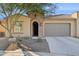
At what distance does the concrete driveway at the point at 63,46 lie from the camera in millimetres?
6797

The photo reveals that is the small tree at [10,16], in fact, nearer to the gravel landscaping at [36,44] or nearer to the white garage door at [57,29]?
the gravel landscaping at [36,44]

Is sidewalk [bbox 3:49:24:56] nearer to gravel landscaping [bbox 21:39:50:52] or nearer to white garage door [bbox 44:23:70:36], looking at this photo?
gravel landscaping [bbox 21:39:50:52]

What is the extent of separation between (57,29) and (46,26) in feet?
1.13

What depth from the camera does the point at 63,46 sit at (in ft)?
22.6

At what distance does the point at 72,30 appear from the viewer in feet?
22.5

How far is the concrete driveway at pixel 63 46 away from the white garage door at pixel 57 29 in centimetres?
14

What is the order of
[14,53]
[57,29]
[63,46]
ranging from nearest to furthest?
[14,53], [63,46], [57,29]

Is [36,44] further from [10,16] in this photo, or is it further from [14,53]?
[10,16]

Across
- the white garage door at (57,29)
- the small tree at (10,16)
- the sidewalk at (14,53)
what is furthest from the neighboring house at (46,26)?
the sidewalk at (14,53)

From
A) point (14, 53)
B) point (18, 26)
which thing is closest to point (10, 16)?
point (18, 26)

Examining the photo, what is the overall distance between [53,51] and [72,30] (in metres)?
0.79

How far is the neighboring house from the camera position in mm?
6848

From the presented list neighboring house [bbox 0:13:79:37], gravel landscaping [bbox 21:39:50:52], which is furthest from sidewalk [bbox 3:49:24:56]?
neighboring house [bbox 0:13:79:37]

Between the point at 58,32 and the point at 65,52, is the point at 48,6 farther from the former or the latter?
the point at 65,52
